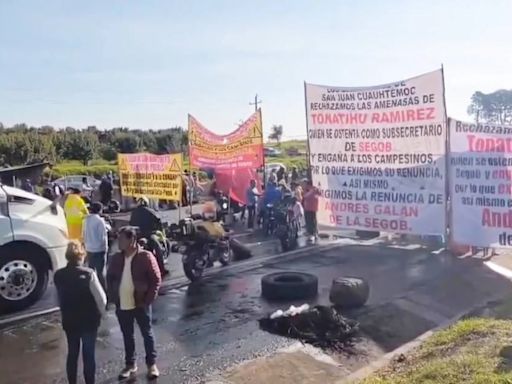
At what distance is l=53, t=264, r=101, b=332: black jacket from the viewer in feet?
Answer: 18.5

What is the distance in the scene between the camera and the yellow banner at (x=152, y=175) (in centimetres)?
1579

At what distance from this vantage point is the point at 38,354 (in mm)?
7418

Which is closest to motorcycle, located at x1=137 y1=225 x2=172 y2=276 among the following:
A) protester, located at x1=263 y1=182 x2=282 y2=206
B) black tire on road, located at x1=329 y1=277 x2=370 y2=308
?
black tire on road, located at x1=329 y1=277 x2=370 y2=308

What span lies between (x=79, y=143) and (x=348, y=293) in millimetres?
51591

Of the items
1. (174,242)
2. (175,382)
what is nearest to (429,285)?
(174,242)

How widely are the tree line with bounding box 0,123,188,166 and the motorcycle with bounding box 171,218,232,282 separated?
27.8 metres

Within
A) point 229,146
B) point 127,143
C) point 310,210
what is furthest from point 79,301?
point 127,143

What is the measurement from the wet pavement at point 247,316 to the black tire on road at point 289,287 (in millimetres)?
193

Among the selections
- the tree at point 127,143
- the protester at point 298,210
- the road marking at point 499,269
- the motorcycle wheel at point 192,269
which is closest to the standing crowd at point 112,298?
the motorcycle wheel at point 192,269

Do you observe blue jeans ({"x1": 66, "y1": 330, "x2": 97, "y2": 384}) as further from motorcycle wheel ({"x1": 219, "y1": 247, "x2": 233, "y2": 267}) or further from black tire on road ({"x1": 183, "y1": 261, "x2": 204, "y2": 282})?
motorcycle wheel ({"x1": 219, "y1": 247, "x2": 233, "y2": 267})

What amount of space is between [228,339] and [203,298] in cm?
232

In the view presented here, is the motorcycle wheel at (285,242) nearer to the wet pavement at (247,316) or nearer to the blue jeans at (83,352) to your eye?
the wet pavement at (247,316)

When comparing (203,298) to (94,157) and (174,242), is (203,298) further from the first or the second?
(94,157)

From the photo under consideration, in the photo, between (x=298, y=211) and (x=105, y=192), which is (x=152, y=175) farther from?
(x=105, y=192)
